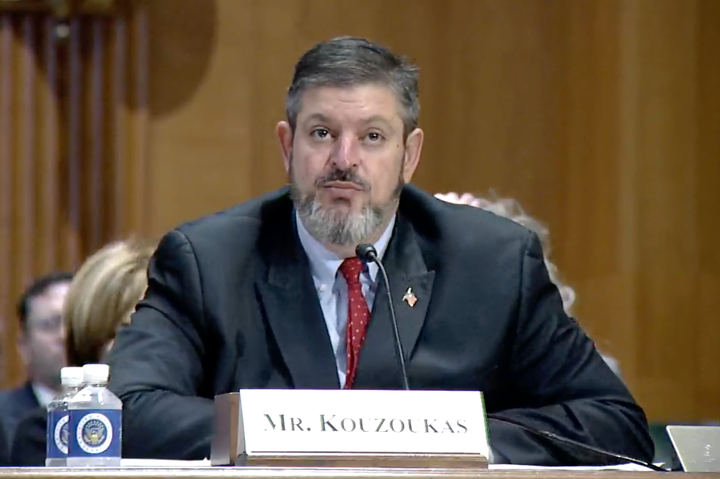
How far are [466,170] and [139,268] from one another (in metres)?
2.34

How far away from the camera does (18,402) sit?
15.1ft

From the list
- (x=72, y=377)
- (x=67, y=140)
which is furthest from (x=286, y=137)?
(x=67, y=140)

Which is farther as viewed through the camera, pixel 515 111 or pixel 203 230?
pixel 515 111

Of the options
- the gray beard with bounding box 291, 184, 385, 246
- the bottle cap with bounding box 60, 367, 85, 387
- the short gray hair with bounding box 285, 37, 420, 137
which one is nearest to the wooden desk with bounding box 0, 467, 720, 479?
the bottle cap with bounding box 60, 367, 85, 387

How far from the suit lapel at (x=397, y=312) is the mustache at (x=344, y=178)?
0.20 metres

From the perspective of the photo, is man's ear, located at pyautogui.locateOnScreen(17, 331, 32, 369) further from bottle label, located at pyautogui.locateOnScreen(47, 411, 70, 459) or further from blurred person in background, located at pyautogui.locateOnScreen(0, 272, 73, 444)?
bottle label, located at pyautogui.locateOnScreen(47, 411, 70, 459)

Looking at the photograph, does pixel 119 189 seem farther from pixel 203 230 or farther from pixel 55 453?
pixel 55 453

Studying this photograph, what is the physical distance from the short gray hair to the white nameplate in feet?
3.30

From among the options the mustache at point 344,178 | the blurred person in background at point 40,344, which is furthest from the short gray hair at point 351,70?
the blurred person in background at point 40,344

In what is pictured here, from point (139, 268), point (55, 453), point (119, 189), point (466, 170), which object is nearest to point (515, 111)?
point (466, 170)

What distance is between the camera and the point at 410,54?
543cm

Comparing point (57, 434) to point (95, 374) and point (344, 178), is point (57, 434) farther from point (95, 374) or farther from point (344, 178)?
point (344, 178)

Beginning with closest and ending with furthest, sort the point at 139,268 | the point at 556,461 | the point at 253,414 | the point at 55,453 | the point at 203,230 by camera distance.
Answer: the point at 253,414, the point at 55,453, the point at 556,461, the point at 203,230, the point at 139,268

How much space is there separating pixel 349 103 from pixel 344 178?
6.1 inches
